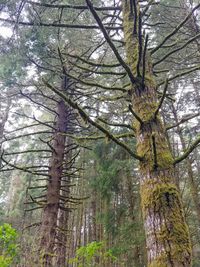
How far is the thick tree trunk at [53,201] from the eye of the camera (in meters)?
4.56

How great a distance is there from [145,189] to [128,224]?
6.09 m

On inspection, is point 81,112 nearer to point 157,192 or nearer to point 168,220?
point 157,192

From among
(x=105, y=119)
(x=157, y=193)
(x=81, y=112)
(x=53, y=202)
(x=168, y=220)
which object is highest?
(x=105, y=119)

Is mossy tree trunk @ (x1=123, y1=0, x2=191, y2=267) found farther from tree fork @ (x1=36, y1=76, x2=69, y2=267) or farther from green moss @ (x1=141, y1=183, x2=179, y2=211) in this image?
tree fork @ (x1=36, y1=76, x2=69, y2=267)

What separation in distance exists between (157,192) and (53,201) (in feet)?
12.6

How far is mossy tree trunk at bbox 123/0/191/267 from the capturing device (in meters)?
1.58

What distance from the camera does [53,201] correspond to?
5230mm

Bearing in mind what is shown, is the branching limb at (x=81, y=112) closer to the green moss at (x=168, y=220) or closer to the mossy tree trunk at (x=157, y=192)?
the mossy tree trunk at (x=157, y=192)

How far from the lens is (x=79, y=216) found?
43.7ft

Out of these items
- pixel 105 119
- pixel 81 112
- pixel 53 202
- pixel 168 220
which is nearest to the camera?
pixel 168 220

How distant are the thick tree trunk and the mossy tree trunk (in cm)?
260

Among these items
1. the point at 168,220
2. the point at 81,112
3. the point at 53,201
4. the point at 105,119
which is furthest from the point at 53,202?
the point at 168,220

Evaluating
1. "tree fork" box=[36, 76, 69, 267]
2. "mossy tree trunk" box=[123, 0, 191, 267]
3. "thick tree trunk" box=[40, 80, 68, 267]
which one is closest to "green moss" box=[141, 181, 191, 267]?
"mossy tree trunk" box=[123, 0, 191, 267]

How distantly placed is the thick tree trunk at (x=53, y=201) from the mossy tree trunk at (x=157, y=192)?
2605mm
